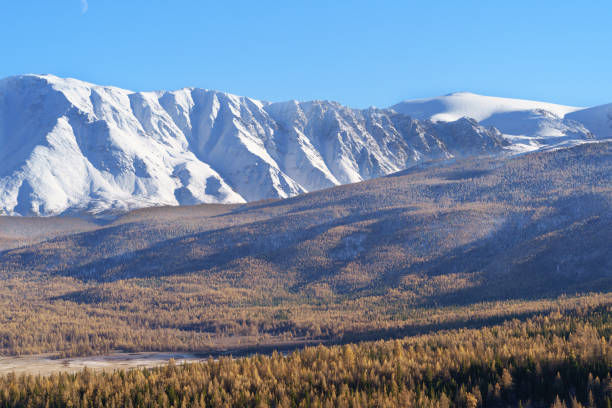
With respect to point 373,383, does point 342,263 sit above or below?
below

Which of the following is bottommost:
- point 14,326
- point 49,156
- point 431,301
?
point 431,301

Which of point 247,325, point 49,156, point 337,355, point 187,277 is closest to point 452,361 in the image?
point 337,355

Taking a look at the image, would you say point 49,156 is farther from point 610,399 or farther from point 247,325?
point 610,399

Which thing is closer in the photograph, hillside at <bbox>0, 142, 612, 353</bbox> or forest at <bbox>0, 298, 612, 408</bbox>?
forest at <bbox>0, 298, 612, 408</bbox>

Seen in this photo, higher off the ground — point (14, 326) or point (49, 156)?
point (49, 156)

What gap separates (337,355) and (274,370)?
122 inches

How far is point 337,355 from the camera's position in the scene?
979 inches

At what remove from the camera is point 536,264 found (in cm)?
7062

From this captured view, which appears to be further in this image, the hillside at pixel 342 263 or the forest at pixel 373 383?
the hillside at pixel 342 263

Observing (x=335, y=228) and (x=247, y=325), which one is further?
(x=335, y=228)

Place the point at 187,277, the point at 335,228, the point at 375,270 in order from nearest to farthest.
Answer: the point at 375,270, the point at 187,277, the point at 335,228

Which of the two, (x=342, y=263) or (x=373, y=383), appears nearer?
(x=373, y=383)

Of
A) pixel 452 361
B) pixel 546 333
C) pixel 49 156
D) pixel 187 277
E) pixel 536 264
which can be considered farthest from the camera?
pixel 49 156

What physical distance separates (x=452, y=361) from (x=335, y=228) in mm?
→ 81341
